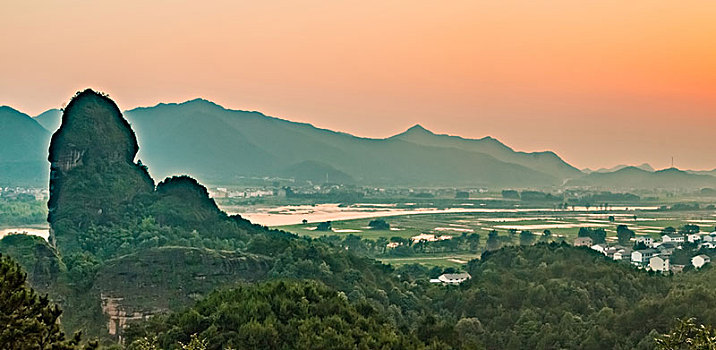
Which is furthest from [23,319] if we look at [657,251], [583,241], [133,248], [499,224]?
[499,224]

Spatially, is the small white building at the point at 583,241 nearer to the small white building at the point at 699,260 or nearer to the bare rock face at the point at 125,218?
the small white building at the point at 699,260

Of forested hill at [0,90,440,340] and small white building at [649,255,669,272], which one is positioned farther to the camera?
small white building at [649,255,669,272]

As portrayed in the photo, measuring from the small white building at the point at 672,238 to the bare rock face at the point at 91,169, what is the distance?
6088cm

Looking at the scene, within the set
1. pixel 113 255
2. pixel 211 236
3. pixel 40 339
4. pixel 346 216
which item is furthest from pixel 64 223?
pixel 346 216

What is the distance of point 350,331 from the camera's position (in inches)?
1224

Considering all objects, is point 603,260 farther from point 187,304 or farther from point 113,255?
point 113,255

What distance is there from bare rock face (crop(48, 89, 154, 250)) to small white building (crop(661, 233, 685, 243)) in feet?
200

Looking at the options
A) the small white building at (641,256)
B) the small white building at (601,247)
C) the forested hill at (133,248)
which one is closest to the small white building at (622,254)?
the small white building at (641,256)

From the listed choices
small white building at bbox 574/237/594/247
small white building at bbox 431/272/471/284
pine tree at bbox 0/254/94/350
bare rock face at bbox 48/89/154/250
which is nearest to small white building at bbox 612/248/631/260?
small white building at bbox 574/237/594/247

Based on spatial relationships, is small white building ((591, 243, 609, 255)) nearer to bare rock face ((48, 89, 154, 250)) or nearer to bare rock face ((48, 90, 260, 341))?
bare rock face ((48, 90, 260, 341))

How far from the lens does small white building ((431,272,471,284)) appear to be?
66.5 metres

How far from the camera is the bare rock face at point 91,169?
2650 inches

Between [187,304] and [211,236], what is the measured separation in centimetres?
1931

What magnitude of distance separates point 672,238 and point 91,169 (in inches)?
2758
